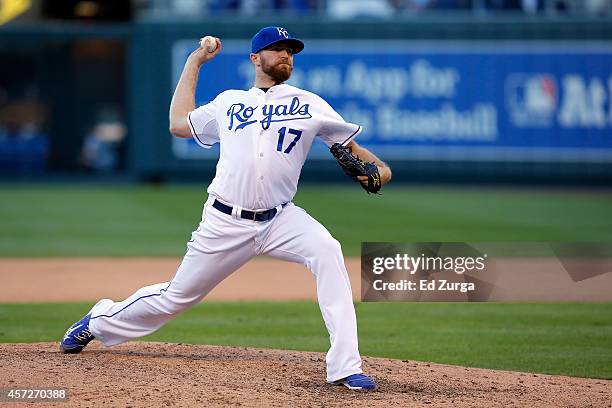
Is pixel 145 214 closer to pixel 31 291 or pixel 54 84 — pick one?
pixel 31 291

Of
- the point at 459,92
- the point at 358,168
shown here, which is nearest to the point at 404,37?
the point at 459,92

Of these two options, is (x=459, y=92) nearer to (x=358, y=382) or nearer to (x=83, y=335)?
(x=83, y=335)

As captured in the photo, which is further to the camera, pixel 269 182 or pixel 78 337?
pixel 78 337

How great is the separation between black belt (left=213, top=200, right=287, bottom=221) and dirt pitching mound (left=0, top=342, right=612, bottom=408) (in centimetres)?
88

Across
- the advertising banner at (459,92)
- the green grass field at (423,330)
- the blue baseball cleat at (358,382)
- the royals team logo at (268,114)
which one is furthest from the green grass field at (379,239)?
the royals team logo at (268,114)

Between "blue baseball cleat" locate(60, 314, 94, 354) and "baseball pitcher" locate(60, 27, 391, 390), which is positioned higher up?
"baseball pitcher" locate(60, 27, 391, 390)

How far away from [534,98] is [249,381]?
1675 cm

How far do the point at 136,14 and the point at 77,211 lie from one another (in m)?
6.04

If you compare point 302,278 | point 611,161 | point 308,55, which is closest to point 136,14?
point 308,55

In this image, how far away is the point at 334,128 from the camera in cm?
588

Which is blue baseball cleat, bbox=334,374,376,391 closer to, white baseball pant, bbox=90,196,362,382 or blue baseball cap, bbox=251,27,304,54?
white baseball pant, bbox=90,196,362,382

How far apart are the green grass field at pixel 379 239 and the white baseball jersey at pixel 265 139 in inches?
78.5

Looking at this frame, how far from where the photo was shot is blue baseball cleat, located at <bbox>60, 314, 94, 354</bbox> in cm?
634

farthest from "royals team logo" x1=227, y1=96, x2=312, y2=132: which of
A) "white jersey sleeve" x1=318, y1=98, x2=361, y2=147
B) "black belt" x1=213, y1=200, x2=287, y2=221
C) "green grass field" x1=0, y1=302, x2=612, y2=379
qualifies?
"green grass field" x1=0, y1=302, x2=612, y2=379
